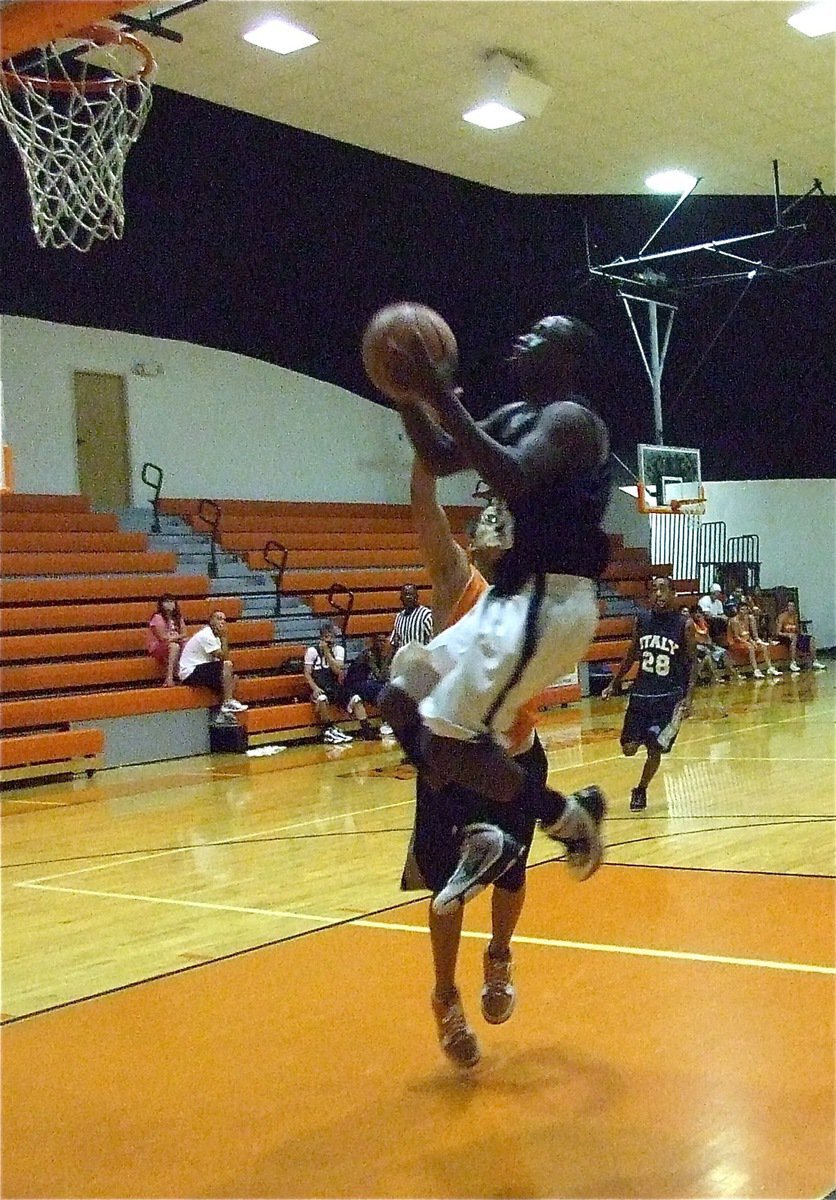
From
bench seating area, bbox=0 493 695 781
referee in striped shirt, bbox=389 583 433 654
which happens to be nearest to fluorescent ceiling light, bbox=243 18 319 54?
referee in striped shirt, bbox=389 583 433 654

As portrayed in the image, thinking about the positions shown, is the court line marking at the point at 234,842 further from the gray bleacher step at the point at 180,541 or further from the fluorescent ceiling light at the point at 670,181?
the fluorescent ceiling light at the point at 670,181

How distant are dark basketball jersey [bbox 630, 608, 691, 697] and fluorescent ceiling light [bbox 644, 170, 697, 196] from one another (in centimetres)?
758

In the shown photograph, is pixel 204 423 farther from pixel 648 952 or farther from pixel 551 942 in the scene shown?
pixel 648 952

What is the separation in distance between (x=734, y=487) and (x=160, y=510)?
1116 cm

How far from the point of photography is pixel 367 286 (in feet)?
54.3

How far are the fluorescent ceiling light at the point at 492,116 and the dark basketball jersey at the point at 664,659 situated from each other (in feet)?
18.5

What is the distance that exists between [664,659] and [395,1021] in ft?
15.0

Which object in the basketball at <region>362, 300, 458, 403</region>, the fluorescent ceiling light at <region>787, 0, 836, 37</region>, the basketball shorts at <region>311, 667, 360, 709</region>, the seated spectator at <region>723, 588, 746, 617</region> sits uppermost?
the fluorescent ceiling light at <region>787, 0, 836, 37</region>

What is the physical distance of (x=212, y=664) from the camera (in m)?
12.3

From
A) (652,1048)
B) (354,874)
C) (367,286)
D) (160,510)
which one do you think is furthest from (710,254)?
(652,1048)

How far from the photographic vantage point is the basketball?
313cm

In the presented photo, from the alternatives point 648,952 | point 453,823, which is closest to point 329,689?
point 648,952

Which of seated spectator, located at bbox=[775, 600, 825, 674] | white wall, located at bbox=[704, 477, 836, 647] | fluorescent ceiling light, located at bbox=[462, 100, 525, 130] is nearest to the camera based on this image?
fluorescent ceiling light, located at bbox=[462, 100, 525, 130]

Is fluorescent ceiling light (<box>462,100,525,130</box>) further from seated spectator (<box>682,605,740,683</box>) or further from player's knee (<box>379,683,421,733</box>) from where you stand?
player's knee (<box>379,683,421,733</box>)
